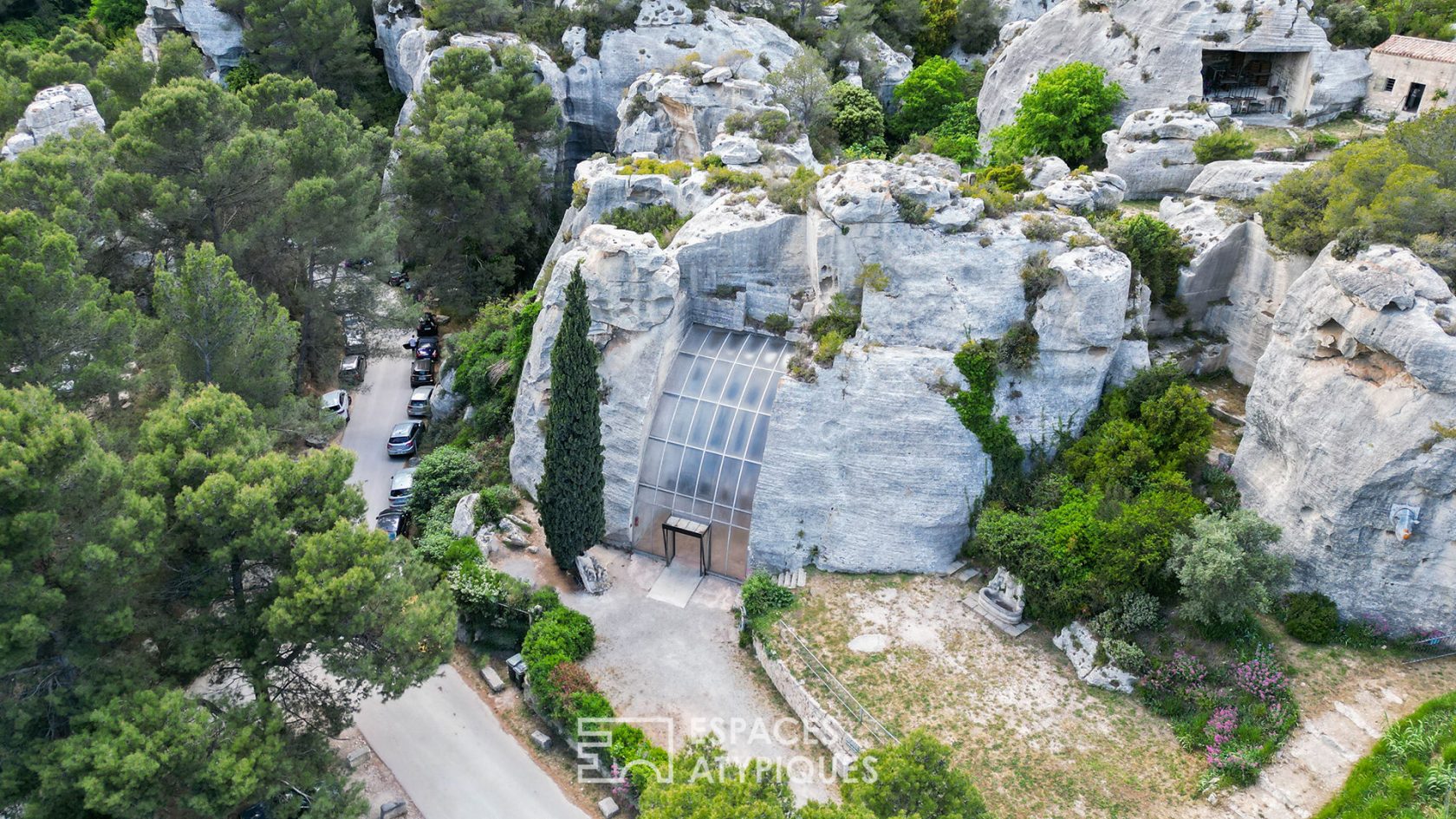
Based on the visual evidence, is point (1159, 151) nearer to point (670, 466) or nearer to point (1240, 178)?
point (1240, 178)

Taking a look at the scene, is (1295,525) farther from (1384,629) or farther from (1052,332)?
(1052,332)

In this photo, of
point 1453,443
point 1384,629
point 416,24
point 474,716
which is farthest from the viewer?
point 416,24

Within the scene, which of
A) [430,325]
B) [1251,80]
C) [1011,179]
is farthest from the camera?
[430,325]

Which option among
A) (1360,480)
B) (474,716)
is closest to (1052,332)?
(1360,480)

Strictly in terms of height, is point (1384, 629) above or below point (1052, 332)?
below

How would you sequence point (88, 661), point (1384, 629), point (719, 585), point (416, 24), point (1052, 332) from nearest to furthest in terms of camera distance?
point (88, 661), point (1384, 629), point (1052, 332), point (719, 585), point (416, 24)

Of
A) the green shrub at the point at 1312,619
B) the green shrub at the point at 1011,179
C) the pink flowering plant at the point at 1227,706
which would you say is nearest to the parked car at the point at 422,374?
the green shrub at the point at 1011,179

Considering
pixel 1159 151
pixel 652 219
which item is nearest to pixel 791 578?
pixel 652 219
